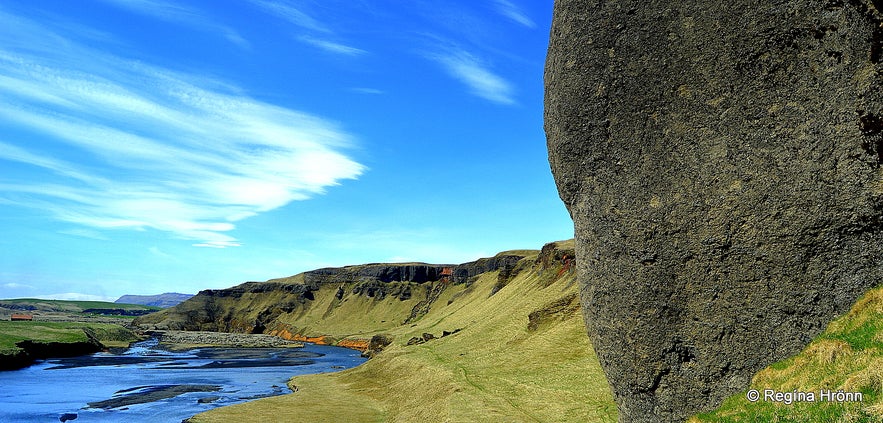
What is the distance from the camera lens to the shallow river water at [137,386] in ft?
180

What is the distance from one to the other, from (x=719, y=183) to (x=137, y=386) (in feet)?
260

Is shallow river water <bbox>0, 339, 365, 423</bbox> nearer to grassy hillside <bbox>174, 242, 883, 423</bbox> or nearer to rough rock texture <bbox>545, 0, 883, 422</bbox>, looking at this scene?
grassy hillside <bbox>174, 242, 883, 423</bbox>

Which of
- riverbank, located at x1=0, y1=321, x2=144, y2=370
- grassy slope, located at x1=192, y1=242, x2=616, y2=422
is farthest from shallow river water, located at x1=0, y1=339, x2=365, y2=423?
grassy slope, located at x1=192, y1=242, x2=616, y2=422

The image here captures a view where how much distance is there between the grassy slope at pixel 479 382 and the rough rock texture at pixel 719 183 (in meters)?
14.5

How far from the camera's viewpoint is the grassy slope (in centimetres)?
3609

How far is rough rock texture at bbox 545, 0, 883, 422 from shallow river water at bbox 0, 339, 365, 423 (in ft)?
145

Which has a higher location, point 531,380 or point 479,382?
point 531,380

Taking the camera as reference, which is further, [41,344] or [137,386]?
[41,344]

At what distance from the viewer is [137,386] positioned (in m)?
74.6

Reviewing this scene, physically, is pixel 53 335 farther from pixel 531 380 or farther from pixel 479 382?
pixel 531 380

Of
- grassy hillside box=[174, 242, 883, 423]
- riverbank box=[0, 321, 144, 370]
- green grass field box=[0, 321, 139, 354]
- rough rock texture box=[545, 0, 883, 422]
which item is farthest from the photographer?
green grass field box=[0, 321, 139, 354]

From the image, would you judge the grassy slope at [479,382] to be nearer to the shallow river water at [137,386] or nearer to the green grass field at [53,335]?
the shallow river water at [137,386]

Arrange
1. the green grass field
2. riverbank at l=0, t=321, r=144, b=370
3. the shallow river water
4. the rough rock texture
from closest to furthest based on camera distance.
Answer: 1. the rough rock texture
2. the shallow river water
3. riverbank at l=0, t=321, r=144, b=370
4. the green grass field

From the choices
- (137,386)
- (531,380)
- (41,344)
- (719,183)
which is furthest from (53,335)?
(719,183)
